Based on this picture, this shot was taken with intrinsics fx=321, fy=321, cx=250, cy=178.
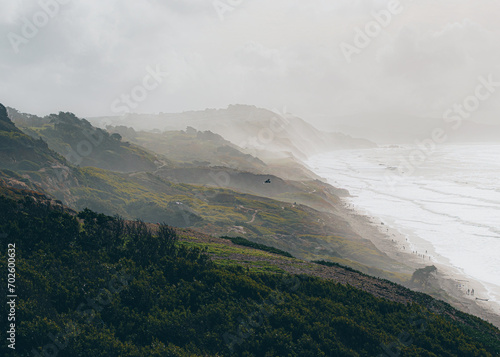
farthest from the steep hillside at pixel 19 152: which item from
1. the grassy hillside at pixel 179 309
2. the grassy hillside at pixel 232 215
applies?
the grassy hillside at pixel 179 309

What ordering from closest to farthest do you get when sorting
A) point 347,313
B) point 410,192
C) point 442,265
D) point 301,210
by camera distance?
point 347,313, point 442,265, point 301,210, point 410,192

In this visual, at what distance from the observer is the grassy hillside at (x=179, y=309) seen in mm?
11195

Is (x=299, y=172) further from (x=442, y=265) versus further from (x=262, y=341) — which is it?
(x=262, y=341)

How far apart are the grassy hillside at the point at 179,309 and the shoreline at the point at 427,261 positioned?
12.8 meters

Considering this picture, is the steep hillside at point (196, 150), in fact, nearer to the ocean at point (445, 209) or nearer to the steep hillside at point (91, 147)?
the steep hillside at point (91, 147)

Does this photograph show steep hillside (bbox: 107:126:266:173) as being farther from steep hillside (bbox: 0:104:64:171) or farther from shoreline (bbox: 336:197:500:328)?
shoreline (bbox: 336:197:500:328)

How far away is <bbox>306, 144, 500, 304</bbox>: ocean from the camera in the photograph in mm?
40000

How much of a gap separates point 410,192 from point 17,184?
8156 centimetres

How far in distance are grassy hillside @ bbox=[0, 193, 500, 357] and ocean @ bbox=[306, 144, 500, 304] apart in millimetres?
22760

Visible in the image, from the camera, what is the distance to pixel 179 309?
13.2m

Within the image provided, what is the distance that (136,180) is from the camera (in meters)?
63.0

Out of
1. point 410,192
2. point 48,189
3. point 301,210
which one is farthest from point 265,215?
point 410,192

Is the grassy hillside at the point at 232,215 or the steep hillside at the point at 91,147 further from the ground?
the steep hillside at the point at 91,147

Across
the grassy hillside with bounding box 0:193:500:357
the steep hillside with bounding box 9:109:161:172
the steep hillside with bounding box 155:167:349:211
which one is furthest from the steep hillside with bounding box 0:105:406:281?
the grassy hillside with bounding box 0:193:500:357
